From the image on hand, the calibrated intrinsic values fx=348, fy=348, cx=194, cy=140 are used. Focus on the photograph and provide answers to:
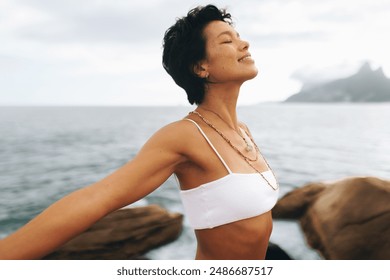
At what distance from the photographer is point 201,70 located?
185 cm

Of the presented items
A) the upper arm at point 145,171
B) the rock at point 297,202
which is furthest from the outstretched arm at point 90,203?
the rock at point 297,202

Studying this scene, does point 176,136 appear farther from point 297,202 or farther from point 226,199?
point 297,202

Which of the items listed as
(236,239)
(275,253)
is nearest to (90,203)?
(236,239)

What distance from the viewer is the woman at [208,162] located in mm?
1338

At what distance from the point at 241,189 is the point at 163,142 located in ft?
1.45

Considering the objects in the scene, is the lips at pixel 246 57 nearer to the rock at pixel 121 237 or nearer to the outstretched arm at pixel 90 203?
the outstretched arm at pixel 90 203

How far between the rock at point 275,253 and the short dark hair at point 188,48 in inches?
128

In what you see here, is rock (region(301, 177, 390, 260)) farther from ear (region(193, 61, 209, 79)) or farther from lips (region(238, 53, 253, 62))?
ear (region(193, 61, 209, 79))

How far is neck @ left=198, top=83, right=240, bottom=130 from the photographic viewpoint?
1.91m

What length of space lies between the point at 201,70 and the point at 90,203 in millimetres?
960

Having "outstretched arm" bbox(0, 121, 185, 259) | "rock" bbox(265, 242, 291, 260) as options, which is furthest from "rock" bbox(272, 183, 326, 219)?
"outstretched arm" bbox(0, 121, 185, 259)

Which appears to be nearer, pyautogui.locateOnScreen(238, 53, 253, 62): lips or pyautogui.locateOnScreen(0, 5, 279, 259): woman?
pyautogui.locateOnScreen(0, 5, 279, 259): woman

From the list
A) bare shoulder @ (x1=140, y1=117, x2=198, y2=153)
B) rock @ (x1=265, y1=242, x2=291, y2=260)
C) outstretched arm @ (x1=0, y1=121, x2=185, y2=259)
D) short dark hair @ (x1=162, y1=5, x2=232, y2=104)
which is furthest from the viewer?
rock @ (x1=265, y1=242, x2=291, y2=260)

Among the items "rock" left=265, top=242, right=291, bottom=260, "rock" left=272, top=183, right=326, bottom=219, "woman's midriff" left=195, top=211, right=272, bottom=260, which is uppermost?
"woman's midriff" left=195, top=211, right=272, bottom=260
